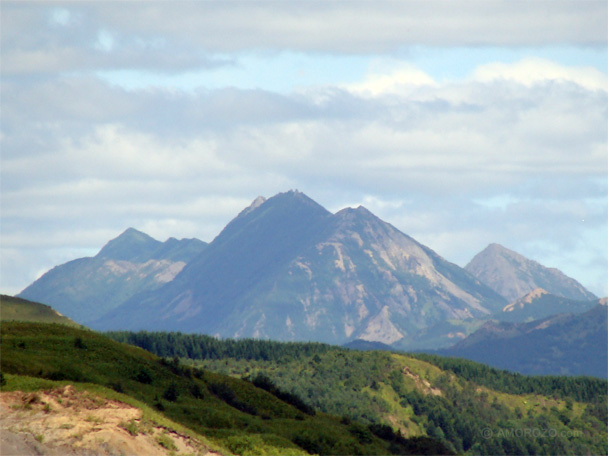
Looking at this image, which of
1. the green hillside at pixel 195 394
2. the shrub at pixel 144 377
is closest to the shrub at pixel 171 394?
the green hillside at pixel 195 394

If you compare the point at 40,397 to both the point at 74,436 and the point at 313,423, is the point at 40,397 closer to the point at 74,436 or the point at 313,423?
the point at 74,436

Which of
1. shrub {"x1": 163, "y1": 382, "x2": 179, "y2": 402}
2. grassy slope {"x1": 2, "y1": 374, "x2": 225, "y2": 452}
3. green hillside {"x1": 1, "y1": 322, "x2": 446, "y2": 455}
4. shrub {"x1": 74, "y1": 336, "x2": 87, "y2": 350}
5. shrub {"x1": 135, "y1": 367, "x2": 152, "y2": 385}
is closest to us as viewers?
grassy slope {"x1": 2, "y1": 374, "x2": 225, "y2": 452}

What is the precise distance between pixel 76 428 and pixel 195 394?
108ft

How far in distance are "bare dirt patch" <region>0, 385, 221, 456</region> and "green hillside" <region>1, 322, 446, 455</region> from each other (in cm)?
331

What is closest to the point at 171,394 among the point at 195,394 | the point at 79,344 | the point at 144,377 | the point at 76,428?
the point at 144,377

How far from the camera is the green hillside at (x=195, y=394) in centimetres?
7819

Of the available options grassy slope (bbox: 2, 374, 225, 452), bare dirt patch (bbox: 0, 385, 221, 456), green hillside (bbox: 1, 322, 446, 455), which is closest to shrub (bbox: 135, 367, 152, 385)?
green hillside (bbox: 1, 322, 446, 455)

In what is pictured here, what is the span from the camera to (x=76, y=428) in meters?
62.9

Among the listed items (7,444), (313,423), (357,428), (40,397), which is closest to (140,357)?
(313,423)

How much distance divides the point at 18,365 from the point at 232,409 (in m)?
25.0

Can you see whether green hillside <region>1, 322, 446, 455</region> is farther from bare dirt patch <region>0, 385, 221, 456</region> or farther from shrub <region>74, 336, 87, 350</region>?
bare dirt patch <region>0, 385, 221, 456</region>

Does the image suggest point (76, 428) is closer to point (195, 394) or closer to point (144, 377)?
point (144, 377)

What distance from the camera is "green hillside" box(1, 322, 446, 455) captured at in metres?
78.2

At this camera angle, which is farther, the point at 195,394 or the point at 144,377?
the point at 195,394
